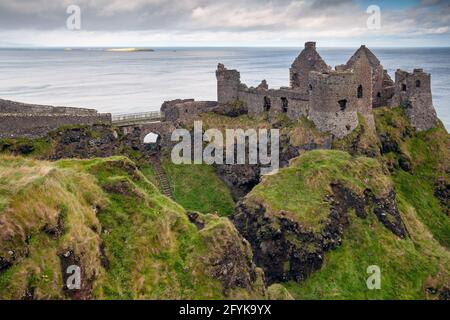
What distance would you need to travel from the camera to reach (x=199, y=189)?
1831 inches

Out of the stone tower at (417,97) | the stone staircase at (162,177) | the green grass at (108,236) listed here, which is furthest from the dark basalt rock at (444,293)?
the stone tower at (417,97)

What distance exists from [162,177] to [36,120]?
10652mm

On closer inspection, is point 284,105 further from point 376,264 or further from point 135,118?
point 376,264

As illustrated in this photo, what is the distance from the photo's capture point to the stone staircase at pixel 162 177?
149 ft

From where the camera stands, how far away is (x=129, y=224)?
2209cm

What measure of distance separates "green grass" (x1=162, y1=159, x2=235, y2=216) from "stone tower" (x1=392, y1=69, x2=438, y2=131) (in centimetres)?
1809

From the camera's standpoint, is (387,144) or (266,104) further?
(266,104)

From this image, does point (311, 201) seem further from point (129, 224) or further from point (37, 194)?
point (37, 194)

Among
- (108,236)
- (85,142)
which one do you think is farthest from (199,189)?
(108,236)

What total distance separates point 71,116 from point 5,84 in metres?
121

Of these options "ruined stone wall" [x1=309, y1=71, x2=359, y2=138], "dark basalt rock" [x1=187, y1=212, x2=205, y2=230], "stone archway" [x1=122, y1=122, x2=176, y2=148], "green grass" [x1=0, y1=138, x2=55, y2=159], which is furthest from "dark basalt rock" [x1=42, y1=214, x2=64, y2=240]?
"ruined stone wall" [x1=309, y1=71, x2=359, y2=138]

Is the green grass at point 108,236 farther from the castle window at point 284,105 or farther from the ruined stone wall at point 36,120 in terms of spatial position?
the castle window at point 284,105

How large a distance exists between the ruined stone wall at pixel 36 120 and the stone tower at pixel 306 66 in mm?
18103
